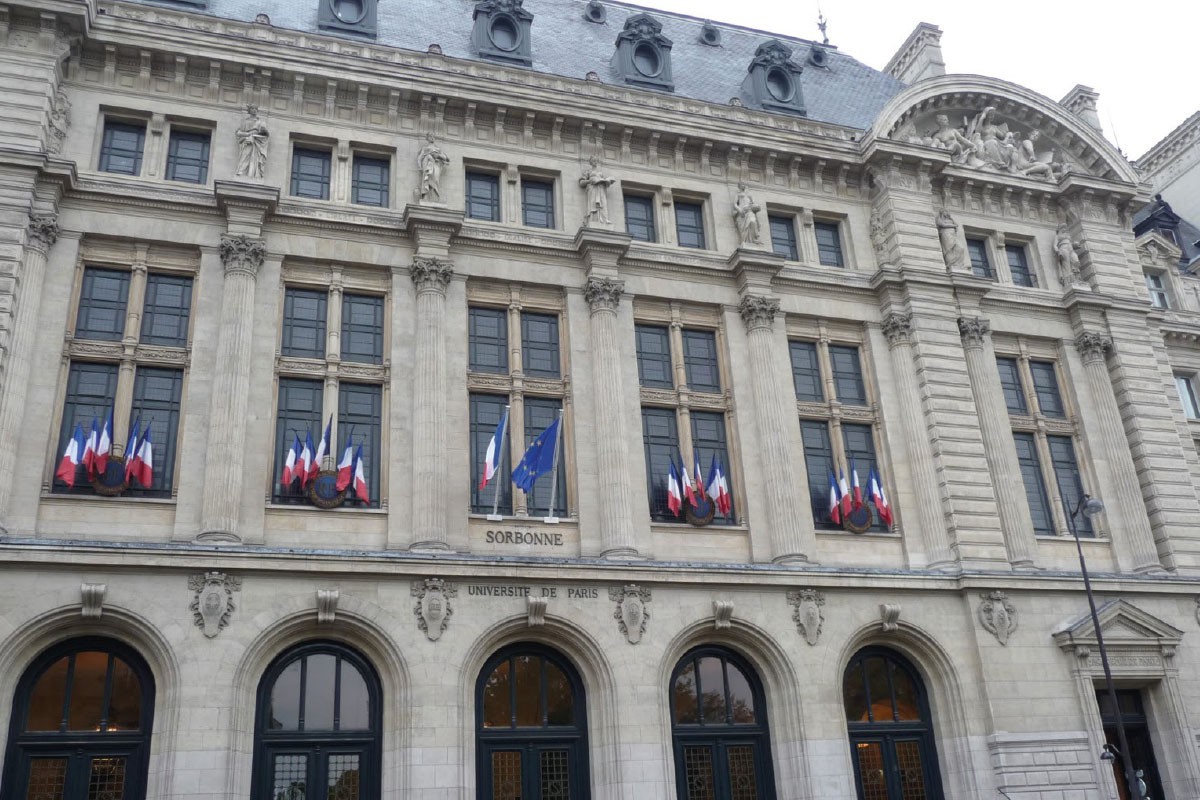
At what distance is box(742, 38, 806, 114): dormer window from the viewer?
37031 mm

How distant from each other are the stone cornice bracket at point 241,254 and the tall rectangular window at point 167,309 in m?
1.27

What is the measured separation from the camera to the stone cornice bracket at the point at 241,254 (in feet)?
88.4

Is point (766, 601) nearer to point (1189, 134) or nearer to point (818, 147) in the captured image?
point (818, 147)

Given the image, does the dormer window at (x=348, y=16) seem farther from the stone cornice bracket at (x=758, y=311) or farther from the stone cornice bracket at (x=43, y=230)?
the stone cornice bracket at (x=758, y=311)

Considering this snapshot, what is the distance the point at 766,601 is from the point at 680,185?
13.2 meters

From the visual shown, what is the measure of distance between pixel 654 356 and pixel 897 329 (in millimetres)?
7973

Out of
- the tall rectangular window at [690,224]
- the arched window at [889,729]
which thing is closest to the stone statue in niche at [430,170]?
the tall rectangular window at [690,224]

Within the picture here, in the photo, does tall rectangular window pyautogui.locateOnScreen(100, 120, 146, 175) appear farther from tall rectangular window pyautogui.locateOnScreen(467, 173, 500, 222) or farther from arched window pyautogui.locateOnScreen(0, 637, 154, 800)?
arched window pyautogui.locateOnScreen(0, 637, 154, 800)

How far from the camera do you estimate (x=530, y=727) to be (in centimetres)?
2572

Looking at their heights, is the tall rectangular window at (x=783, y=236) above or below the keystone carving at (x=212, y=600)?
above

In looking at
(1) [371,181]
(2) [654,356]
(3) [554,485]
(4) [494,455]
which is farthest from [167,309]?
(2) [654,356]

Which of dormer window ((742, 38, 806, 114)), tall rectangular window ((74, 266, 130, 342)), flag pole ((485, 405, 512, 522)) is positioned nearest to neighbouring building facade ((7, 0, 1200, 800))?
tall rectangular window ((74, 266, 130, 342))

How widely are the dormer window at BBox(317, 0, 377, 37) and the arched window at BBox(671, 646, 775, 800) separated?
21805 millimetres

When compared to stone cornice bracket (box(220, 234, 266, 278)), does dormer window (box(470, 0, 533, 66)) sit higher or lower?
higher
